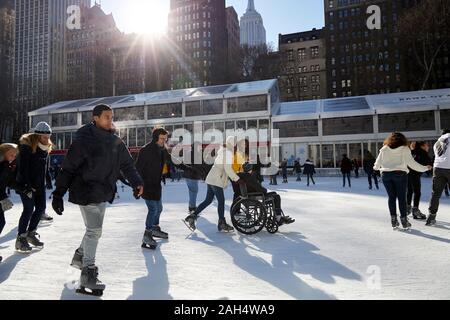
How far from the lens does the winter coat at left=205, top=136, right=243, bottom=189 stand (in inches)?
228

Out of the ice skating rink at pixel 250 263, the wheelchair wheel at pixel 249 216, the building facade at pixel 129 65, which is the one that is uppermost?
the building facade at pixel 129 65

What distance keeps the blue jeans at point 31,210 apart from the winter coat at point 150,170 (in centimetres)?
138

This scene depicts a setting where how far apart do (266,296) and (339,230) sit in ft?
11.0

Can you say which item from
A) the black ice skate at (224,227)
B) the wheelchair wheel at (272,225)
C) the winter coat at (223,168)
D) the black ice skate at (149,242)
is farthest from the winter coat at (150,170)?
the wheelchair wheel at (272,225)

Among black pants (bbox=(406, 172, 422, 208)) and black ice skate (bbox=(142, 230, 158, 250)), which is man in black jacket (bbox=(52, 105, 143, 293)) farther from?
black pants (bbox=(406, 172, 422, 208))

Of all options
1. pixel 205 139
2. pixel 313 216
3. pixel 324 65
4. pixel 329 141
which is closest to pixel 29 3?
pixel 324 65

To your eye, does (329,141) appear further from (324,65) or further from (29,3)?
(29,3)

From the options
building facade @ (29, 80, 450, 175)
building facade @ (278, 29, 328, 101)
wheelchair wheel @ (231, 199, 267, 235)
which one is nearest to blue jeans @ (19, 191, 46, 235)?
wheelchair wheel @ (231, 199, 267, 235)

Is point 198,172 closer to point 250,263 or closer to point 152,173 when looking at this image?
point 152,173

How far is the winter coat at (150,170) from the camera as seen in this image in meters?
5.02

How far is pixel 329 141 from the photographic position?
27.2m

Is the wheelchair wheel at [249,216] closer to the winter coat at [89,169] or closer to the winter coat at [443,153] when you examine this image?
the winter coat at [89,169]

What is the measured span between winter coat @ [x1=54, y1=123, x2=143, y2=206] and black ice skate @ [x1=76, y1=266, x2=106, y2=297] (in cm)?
58

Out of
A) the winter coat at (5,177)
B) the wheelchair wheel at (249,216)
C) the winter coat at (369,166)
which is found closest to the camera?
the winter coat at (5,177)
